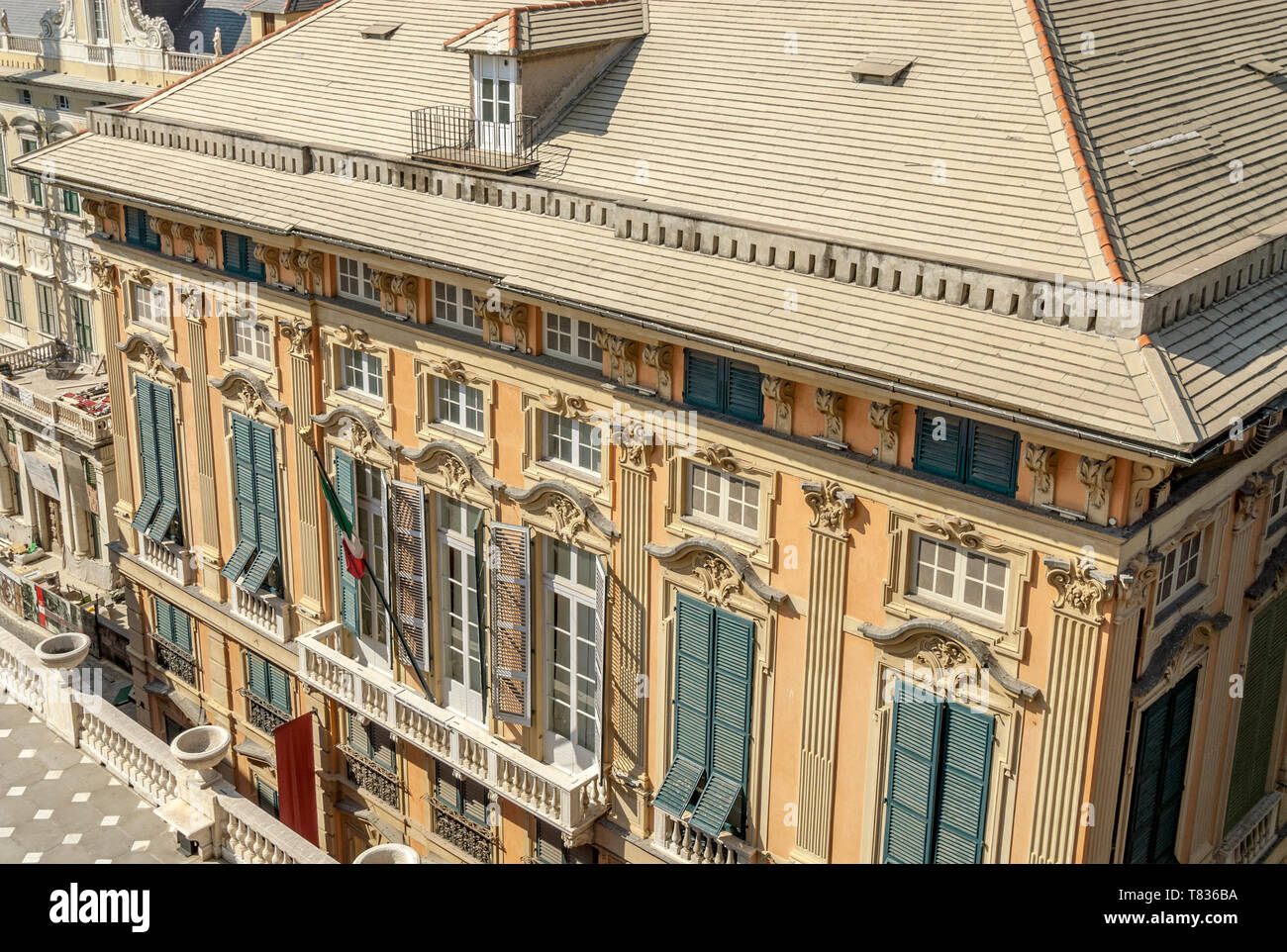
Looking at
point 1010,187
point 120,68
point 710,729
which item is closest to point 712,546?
point 710,729

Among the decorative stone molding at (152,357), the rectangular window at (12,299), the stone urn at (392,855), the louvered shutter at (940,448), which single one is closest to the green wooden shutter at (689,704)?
the louvered shutter at (940,448)

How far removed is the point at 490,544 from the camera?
101 ft

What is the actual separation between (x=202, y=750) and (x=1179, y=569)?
17004 millimetres

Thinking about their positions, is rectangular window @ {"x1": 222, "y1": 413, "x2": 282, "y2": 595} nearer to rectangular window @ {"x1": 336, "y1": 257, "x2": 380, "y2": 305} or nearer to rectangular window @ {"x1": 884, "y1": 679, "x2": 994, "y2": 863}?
rectangular window @ {"x1": 336, "y1": 257, "x2": 380, "y2": 305}

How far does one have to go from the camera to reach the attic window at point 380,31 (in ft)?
124

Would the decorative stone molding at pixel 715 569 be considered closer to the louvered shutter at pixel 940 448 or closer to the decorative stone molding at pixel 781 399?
the decorative stone molding at pixel 781 399

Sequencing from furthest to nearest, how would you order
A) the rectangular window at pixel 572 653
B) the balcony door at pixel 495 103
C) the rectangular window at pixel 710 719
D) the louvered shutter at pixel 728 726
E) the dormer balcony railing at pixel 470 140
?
the balcony door at pixel 495 103 < the dormer balcony railing at pixel 470 140 < the rectangular window at pixel 572 653 < the rectangular window at pixel 710 719 < the louvered shutter at pixel 728 726

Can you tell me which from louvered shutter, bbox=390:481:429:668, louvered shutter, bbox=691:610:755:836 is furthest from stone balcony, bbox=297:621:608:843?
louvered shutter, bbox=691:610:755:836

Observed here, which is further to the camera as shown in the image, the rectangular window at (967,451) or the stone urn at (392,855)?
the stone urn at (392,855)

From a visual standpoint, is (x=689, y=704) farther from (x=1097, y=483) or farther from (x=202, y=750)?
(x=1097, y=483)

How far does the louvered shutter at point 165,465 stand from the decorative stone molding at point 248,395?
9.77 feet

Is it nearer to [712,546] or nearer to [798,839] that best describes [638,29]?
[712,546]

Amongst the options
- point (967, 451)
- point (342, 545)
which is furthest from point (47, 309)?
point (967, 451)

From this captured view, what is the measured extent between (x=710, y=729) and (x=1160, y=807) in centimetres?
843
